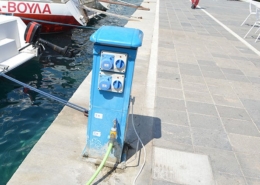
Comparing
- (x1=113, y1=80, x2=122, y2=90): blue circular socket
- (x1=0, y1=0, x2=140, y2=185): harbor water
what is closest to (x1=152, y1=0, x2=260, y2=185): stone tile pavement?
(x1=113, y1=80, x2=122, y2=90): blue circular socket

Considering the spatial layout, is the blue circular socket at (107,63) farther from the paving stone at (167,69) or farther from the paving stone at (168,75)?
the paving stone at (167,69)

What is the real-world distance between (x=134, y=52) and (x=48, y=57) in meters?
6.46

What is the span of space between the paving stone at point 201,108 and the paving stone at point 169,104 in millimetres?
131

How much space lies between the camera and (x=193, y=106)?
4.98 metres

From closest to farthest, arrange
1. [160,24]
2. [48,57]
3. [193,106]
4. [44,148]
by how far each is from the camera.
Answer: [44,148] < [193,106] < [48,57] < [160,24]

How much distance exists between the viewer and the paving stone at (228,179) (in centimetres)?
325

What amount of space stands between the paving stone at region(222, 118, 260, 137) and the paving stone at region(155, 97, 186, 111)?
78 cm

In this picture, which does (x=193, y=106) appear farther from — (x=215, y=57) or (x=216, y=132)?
(x=215, y=57)

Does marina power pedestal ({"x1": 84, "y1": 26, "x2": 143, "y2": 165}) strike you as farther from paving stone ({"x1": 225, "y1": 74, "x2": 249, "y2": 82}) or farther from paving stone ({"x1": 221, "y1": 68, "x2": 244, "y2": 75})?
paving stone ({"x1": 221, "y1": 68, "x2": 244, "y2": 75})

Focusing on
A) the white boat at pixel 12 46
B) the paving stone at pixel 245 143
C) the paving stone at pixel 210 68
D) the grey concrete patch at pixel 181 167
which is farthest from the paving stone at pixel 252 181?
the white boat at pixel 12 46

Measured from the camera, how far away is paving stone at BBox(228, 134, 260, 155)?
3.89 metres

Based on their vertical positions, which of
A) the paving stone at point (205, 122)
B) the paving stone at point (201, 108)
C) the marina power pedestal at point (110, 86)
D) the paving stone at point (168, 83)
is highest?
the marina power pedestal at point (110, 86)

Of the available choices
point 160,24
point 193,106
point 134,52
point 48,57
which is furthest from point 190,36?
point 134,52

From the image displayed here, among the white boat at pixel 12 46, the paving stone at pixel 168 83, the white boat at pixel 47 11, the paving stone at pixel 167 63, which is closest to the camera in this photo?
the paving stone at pixel 168 83
